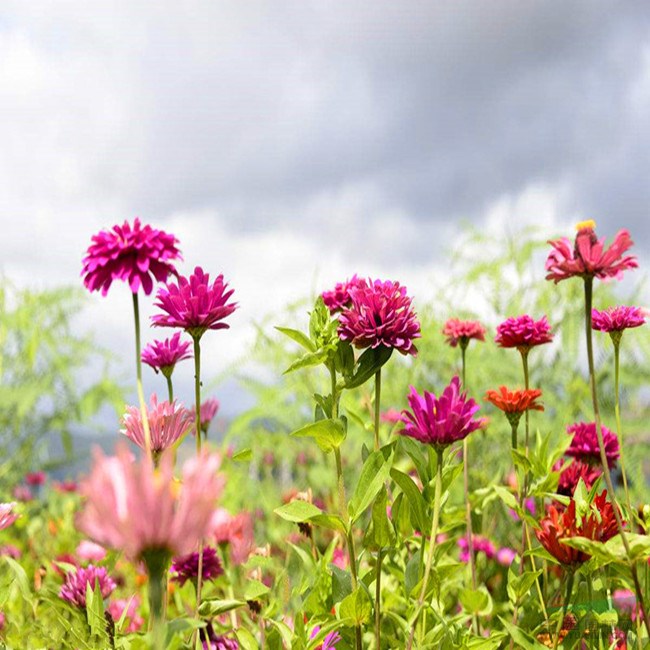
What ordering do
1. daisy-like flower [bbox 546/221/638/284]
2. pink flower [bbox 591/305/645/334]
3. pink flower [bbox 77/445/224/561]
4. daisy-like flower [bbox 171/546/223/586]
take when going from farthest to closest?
daisy-like flower [bbox 171/546/223/586] → pink flower [bbox 591/305/645/334] → daisy-like flower [bbox 546/221/638/284] → pink flower [bbox 77/445/224/561]

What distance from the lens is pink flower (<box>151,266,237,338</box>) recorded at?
511mm

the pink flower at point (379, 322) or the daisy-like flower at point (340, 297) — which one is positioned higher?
the daisy-like flower at point (340, 297)

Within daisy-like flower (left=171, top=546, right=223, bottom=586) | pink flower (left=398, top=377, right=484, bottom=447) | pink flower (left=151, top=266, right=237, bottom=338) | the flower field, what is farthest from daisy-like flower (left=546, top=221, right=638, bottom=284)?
daisy-like flower (left=171, top=546, right=223, bottom=586)

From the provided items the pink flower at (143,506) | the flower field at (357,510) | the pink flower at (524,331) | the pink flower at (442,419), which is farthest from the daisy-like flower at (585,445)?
the pink flower at (143,506)

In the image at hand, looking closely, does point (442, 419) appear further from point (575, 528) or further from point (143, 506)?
point (143, 506)

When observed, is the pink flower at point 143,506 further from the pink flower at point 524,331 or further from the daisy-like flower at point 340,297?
the pink flower at point 524,331

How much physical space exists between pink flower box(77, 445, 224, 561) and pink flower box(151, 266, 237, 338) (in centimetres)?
24

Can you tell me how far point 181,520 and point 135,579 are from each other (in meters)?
1.15

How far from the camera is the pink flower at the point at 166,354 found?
2.00 ft

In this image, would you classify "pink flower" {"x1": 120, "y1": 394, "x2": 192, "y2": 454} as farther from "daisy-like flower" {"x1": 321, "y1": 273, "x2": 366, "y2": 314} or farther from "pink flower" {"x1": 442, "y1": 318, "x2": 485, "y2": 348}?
"pink flower" {"x1": 442, "y1": 318, "x2": 485, "y2": 348}

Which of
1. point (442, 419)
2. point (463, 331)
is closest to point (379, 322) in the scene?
point (442, 419)

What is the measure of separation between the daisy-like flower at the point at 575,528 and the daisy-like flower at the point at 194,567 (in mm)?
315

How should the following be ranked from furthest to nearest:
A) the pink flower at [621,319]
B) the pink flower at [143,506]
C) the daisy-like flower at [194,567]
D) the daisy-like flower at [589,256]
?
the daisy-like flower at [194,567] < the pink flower at [621,319] < the daisy-like flower at [589,256] < the pink flower at [143,506]

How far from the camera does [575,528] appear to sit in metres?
0.51
